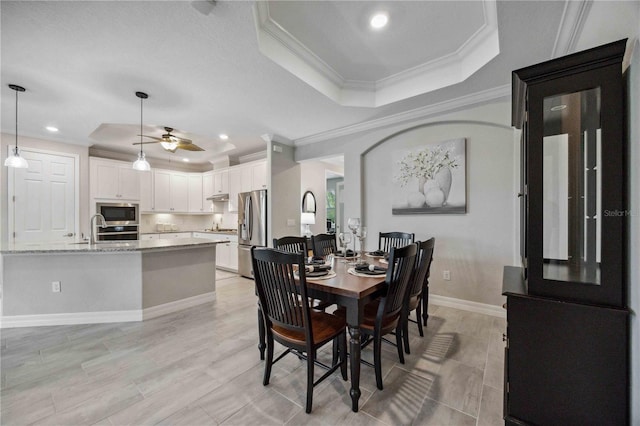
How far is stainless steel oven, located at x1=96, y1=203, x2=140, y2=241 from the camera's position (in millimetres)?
5191

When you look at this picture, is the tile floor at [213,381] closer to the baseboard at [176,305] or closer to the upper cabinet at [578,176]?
the baseboard at [176,305]

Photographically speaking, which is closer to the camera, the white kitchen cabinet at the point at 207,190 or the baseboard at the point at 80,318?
the baseboard at the point at 80,318

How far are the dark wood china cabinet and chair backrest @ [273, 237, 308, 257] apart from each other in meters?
1.89

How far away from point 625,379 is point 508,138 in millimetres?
2618

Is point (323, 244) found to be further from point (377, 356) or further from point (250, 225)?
point (250, 225)

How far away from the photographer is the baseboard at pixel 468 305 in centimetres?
306

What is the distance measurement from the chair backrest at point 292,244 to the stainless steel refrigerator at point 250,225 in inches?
78.5

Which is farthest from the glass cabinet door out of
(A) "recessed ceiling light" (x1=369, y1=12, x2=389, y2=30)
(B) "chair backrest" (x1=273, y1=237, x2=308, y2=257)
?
(B) "chair backrest" (x1=273, y1=237, x2=308, y2=257)

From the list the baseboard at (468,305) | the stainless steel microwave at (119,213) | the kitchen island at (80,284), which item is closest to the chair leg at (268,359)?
the kitchen island at (80,284)

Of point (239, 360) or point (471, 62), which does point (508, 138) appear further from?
point (239, 360)

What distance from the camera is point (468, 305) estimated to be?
324 cm

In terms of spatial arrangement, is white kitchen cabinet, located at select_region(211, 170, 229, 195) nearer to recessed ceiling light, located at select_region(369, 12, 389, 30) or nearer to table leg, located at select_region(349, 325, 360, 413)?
recessed ceiling light, located at select_region(369, 12, 389, 30)

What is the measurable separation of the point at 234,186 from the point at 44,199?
124 inches

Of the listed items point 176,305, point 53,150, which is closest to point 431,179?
point 176,305
